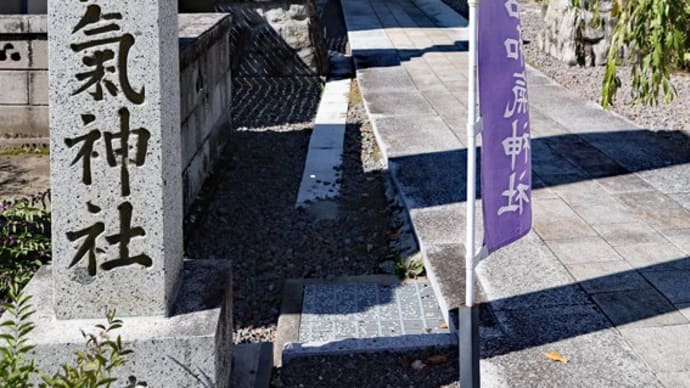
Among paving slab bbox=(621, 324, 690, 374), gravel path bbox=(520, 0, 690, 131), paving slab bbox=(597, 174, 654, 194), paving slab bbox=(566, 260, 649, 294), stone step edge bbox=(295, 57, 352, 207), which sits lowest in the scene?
stone step edge bbox=(295, 57, 352, 207)

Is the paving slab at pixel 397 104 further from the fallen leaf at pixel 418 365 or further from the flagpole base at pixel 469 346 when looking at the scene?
the flagpole base at pixel 469 346

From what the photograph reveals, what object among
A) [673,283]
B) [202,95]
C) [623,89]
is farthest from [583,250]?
[623,89]

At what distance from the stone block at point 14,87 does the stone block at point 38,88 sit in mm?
42

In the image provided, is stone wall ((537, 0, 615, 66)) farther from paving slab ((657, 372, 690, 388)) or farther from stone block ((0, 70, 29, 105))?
paving slab ((657, 372, 690, 388))

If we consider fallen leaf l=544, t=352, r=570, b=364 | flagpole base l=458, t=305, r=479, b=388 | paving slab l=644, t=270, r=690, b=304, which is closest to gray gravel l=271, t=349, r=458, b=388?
fallen leaf l=544, t=352, r=570, b=364

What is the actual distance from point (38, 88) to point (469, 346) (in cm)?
637

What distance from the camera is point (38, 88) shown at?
9.01 meters

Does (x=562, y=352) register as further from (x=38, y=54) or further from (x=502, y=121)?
(x=38, y=54)

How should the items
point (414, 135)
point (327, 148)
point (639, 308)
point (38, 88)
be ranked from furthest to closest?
point (327, 148) → point (414, 135) → point (38, 88) → point (639, 308)

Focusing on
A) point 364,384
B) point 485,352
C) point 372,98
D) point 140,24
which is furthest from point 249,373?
point 372,98

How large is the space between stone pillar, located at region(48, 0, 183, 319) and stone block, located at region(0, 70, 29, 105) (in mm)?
5705

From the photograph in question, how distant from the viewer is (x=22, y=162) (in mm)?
8727

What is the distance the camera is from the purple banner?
380 centimetres

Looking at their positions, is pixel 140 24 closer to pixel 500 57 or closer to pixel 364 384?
pixel 500 57
